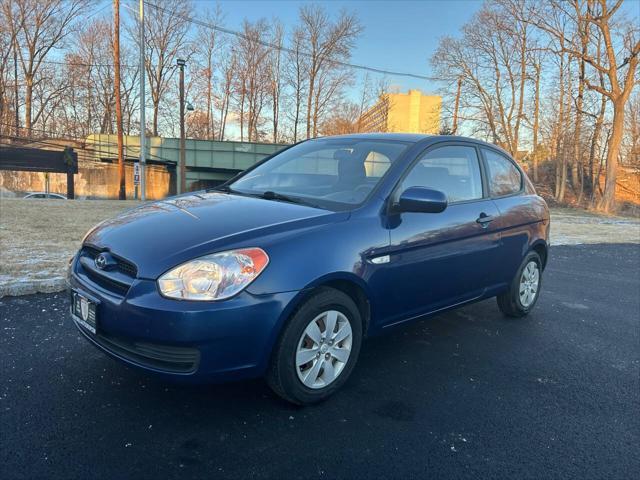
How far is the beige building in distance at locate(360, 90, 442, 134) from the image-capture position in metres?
36.8

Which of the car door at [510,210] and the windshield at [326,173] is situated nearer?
the windshield at [326,173]

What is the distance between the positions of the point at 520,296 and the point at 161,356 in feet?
11.8

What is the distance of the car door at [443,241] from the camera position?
3.11 m

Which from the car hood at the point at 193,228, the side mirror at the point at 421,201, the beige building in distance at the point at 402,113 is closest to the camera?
the car hood at the point at 193,228

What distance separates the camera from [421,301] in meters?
3.34

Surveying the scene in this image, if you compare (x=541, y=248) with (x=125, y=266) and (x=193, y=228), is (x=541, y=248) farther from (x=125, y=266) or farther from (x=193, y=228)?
(x=125, y=266)

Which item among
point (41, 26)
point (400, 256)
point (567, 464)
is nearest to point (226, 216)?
point (400, 256)

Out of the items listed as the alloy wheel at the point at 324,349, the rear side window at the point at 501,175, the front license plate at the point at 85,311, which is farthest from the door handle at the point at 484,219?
the front license plate at the point at 85,311

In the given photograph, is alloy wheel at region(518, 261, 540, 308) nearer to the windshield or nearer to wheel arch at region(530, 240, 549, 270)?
wheel arch at region(530, 240, 549, 270)

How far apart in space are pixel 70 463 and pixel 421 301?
2.33 metres

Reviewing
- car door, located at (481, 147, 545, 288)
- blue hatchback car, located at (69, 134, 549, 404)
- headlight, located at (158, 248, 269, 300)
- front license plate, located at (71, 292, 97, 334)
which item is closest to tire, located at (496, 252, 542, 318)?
car door, located at (481, 147, 545, 288)

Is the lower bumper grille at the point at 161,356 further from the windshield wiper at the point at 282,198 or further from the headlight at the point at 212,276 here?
the windshield wiper at the point at 282,198

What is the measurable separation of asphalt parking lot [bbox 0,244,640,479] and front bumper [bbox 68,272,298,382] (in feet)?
1.17

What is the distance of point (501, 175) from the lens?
4391 mm
